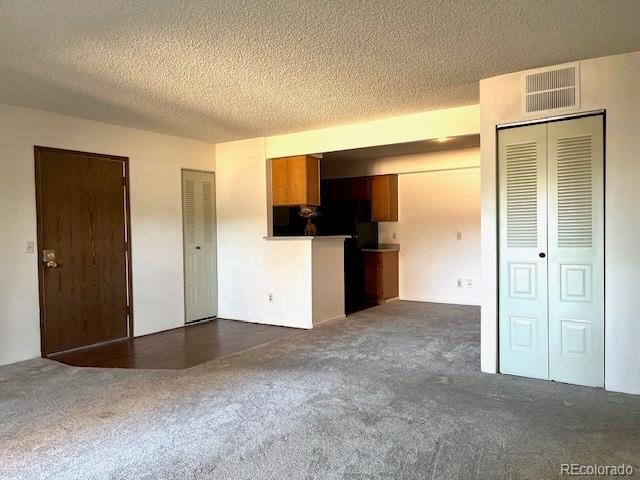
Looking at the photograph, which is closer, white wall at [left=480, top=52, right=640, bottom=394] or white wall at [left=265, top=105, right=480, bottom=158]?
white wall at [left=480, top=52, right=640, bottom=394]

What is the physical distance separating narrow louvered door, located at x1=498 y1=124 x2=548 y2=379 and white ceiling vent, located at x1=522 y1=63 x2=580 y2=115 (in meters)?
0.15

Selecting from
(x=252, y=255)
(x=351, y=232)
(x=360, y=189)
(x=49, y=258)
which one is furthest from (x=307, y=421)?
(x=360, y=189)

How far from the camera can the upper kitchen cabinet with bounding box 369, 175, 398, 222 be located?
7.36 m

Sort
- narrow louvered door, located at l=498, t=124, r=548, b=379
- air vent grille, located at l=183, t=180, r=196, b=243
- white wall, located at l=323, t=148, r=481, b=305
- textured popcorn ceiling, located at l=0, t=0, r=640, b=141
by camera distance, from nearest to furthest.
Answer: textured popcorn ceiling, located at l=0, t=0, r=640, b=141 → narrow louvered door, located at l=498, t=124, r=548, b=379 → air vent grille, located at l=183, t=180, r=196, b=243 → white wall, located at l=323, t=148, r=481, b=305

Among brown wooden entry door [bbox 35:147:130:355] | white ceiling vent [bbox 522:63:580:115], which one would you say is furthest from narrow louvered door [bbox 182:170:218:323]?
white ceiling vent [bbox 522:63:580:115]

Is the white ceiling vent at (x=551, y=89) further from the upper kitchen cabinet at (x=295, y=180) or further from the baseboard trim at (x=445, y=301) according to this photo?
the baseboard trim at (x=445, y=301)

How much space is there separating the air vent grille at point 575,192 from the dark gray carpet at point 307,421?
3.62 ft

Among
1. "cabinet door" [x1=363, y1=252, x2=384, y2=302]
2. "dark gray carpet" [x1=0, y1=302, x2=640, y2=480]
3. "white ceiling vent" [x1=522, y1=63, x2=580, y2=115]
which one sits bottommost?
"dark gray carpet" [x1=0, y1=302, x2=640, y2=480]

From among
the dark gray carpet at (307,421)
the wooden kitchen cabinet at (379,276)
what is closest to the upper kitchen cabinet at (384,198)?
the wooden kitchen cabinet at (379,276)

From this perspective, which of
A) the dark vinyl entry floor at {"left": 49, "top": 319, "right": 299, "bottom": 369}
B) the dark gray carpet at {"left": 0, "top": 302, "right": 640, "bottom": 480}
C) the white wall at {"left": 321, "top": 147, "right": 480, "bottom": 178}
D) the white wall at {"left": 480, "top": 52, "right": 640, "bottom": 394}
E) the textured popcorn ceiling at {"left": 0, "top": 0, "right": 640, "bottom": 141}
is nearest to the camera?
the dark gray carpet at {"left": 0, "top": 302, "right": 640, "bottom": 480}

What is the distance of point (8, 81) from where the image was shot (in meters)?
3.42

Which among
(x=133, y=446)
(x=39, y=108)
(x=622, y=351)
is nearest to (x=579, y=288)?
(x=622, y=351)

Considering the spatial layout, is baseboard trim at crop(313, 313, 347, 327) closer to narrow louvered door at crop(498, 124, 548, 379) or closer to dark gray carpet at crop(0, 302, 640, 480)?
dark gray carpet at crop(0, 302, 640, 480)

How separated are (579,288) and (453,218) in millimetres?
3816
